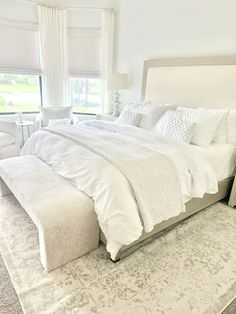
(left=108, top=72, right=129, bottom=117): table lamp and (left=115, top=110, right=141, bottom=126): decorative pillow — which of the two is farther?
(left=108, top=72, right=129, bottom=117): table lamp

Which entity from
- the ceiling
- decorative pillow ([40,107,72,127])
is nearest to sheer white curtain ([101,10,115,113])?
the ceiling

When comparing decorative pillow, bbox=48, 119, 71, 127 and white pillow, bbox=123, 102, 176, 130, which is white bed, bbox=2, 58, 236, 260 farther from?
decorative pillow, bbox=48, 119, 71, 127

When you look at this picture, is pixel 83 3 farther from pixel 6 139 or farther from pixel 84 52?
pixel 6 139

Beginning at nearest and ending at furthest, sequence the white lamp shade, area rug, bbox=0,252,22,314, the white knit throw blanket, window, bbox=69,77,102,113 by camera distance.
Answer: area rug, bbox=0,252,22,314 < the white knit throw blanket < the white lamp shade < window, bbox=69,77,102,113

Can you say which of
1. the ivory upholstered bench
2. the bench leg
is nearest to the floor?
the ivory upholstered bench

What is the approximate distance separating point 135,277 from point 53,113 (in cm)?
349

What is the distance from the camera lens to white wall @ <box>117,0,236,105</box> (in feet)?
9.54

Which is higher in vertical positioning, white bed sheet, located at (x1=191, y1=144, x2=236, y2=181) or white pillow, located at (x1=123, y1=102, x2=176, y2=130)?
white pillow, located at (x1=123, y1=102, x2=176, y2=130)

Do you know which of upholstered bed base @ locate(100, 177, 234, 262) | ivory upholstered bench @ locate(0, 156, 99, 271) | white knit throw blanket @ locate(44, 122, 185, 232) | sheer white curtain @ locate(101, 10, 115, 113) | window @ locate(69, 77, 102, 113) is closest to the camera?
ivory upholstered bench @ locate(0, 156, 99, 271)

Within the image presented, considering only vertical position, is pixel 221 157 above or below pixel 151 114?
below

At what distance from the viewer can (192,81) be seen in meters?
3.25

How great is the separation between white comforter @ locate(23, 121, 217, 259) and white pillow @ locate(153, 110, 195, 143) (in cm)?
26

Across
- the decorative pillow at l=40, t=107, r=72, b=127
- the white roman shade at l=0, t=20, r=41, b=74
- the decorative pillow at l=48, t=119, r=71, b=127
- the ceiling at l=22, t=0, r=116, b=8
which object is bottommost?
the decorative pillow at l=48, t=119, r=71, b=127

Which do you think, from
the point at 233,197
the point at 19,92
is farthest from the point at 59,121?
the point at 233,197
